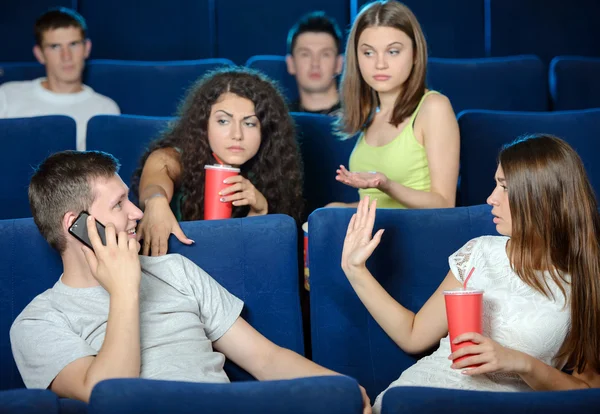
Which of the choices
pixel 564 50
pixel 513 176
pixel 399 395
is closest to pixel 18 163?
pixel 513 176

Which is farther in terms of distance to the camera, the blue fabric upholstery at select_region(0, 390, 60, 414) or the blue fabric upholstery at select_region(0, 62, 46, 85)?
the blue fabric upholstery at select_region(0, 62, 46, 85)

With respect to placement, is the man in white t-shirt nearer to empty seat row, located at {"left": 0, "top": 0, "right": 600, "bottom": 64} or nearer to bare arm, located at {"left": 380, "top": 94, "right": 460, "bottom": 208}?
empty seat row, located at {"left": 0, "top": 0, "right": 600, "bottom": 64}

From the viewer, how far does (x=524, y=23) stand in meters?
3.76

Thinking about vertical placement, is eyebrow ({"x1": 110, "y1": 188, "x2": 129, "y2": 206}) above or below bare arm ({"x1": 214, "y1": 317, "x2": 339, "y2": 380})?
above

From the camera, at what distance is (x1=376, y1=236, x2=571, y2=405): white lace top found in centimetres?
141

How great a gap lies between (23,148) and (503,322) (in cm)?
144

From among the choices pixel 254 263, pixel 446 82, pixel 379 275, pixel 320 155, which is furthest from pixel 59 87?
pixel 379 275

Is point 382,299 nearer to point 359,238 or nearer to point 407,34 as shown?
point 359,238

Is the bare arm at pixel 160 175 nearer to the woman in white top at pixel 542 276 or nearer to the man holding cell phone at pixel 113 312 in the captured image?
the man holding cell phone at pixel 113 312

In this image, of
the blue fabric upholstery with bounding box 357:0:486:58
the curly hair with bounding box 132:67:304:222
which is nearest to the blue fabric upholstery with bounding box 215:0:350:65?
the blue fabric upholstery with bounding box 357:0:486:58

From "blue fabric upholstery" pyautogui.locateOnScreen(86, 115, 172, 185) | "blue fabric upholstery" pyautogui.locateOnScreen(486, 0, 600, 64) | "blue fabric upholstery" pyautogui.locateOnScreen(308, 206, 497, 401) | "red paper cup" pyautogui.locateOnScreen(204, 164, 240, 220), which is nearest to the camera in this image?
"blue fabric upholstery" pyautogui.locateOnScreen(308, 206, 497, 401)

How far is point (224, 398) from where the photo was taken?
0.97 m

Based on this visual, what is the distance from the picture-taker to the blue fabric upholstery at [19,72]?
3307mm

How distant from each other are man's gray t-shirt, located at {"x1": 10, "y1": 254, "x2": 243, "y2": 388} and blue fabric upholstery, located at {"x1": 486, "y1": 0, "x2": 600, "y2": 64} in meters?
2.57
